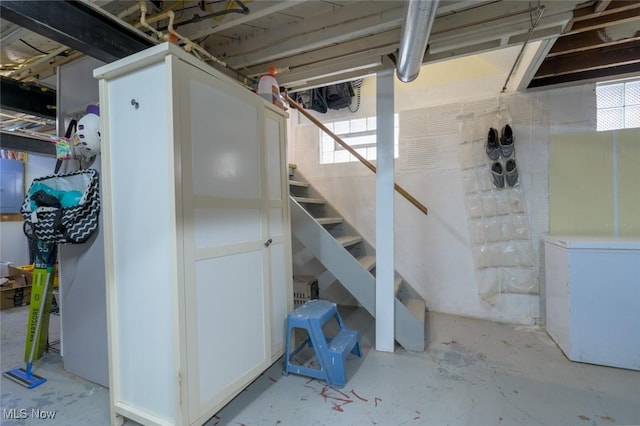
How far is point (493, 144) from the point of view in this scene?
2918 mm

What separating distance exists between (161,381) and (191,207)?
0.90 metres

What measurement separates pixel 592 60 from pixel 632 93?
1.94 feet

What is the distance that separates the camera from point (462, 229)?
3191 mm

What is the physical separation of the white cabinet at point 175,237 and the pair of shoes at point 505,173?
2499 mm

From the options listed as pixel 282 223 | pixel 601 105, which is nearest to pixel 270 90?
pixel 282 223

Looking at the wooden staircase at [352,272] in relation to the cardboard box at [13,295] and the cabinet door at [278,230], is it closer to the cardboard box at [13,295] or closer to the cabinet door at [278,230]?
the cabinet door at [278,230]

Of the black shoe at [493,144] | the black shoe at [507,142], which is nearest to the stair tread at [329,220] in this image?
the black shoe at [493,144]

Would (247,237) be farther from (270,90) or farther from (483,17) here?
(483,17)

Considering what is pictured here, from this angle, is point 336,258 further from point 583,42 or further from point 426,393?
point 583,42

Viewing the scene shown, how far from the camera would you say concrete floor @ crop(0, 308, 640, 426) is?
1.68m

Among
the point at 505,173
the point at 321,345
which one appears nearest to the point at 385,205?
the point at 321,345

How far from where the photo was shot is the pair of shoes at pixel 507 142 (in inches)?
113

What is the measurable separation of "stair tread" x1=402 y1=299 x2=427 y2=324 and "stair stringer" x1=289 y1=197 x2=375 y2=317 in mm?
490

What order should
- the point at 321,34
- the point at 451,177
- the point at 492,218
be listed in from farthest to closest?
the point at 451,177 → the point at 492,218 → the point at 321,34
